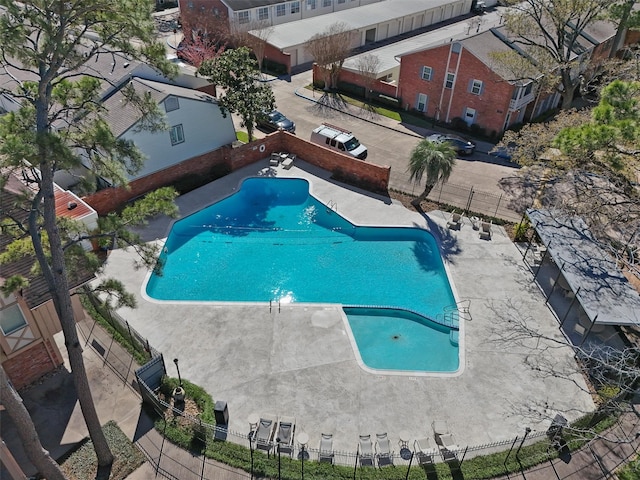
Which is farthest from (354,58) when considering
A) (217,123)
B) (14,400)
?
(14,400)

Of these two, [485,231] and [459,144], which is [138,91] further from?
[485,231]

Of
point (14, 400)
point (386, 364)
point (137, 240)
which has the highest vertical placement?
point (137, 240)

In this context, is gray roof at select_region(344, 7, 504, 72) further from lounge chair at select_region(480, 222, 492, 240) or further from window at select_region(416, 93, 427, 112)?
lounge chair at select_region(480, 222, 492, 240)

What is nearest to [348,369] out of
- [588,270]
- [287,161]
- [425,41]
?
[588,270]

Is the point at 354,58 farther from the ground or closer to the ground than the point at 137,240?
closer to the ground

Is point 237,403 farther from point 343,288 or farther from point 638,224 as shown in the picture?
point 638,224

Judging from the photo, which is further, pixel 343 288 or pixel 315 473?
pixel 343 288

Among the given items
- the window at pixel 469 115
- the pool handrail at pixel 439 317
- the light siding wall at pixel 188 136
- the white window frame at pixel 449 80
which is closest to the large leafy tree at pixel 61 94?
the pool handrail at pixel 439 317

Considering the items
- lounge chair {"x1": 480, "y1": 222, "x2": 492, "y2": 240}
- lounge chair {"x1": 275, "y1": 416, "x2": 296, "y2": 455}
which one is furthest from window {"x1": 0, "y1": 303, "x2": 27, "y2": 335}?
lounge chair {"x1": 480, "y1": 222, "x2": 492, "y2": 240}

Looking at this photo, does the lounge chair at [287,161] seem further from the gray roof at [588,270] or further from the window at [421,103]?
the gray roof at [588,270]
